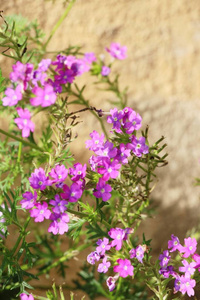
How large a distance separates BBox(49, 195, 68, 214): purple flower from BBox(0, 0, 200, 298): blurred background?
1232mm

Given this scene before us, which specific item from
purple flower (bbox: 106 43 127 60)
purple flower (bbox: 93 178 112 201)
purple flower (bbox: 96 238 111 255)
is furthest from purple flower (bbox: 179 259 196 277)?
purple flower (bbox: 106 43 127 60)

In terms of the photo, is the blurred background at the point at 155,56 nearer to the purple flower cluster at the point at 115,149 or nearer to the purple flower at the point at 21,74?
the purple flower cluster at the point at 115,149

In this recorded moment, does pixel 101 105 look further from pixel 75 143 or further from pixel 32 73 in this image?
pixel 32 73

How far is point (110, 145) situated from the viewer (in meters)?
1.36

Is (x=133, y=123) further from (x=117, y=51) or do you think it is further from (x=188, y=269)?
(x=117, y=51)

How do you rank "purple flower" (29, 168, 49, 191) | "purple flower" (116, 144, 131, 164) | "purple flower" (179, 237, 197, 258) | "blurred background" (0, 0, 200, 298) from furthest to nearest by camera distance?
"blurred background" (0, 0, 200, 298) < "purple flower" (179, 237, 197, 258) < "purple flower" (116, 144, 131, 164) < "purple flower" (29, 168, 49, 191)

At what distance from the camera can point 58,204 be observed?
1.27 m

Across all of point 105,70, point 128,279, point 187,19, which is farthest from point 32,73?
point 187,19

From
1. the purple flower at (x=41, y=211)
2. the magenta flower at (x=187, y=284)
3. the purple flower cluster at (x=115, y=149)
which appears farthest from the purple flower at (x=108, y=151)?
the magenta flower at (x=187, y=284)

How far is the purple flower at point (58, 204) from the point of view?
127cm

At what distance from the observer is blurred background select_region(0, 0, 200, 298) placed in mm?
2576

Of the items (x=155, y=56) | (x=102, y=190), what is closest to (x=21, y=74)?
(x=102, y=190)

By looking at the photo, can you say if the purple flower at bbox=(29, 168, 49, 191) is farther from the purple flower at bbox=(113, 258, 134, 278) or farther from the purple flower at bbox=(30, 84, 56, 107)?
the purple flower at bbox=(113, 258, 134, 278)

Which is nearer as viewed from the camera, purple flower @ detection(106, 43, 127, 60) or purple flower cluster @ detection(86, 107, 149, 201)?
purple flower cluster @ detection(86, 107, 149, 201)
